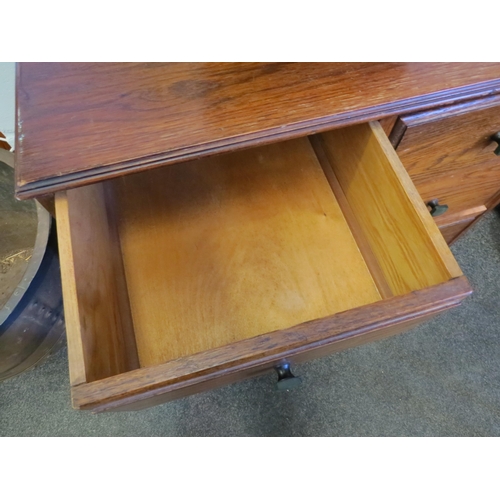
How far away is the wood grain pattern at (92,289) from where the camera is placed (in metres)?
0.40

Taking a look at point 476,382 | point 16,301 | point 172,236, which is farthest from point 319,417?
point 16,301

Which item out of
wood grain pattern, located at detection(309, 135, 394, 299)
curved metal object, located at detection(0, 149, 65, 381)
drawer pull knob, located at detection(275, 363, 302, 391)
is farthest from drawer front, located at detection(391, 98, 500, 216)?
curved metal object, located at detection(0, 149, 65, 381)

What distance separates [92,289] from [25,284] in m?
0.19

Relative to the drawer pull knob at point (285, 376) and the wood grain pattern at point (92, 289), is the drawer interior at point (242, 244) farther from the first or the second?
the drawer pull knob at point (285, 376)

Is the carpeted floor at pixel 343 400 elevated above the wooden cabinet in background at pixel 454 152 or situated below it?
below

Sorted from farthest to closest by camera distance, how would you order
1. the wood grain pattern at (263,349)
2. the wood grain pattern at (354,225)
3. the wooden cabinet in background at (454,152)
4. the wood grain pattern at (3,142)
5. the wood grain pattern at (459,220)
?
the wood grain pattern at (3,142) → the wood grain pattern at (459,220) → the wood grain pattern at (354,225) → the wooden cabinet in background at (454,152) → the wood grain pattern at (263,349)

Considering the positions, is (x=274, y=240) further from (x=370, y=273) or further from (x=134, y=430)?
(x=134, y=430)

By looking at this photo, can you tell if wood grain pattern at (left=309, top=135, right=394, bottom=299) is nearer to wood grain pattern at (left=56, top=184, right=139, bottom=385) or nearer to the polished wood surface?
the polished wood surface

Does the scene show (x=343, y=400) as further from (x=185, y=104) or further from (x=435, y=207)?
(x=185, y=104)

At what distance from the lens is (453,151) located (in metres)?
0.57

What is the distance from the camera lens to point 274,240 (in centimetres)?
65

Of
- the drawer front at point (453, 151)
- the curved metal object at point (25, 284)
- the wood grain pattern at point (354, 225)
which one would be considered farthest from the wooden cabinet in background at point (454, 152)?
the curved metal object at point (25, 284)

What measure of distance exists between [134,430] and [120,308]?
392 mm

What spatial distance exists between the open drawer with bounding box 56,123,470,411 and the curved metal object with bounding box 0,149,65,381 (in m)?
0.11
